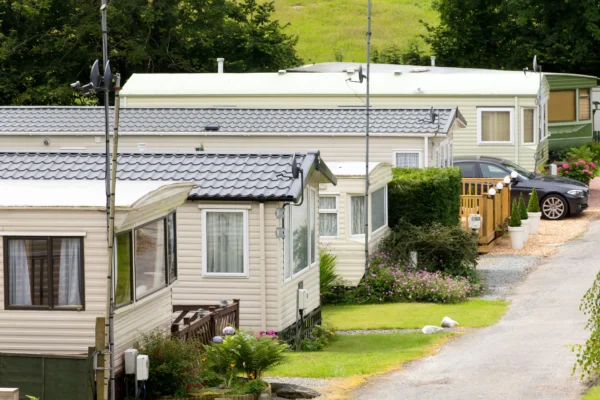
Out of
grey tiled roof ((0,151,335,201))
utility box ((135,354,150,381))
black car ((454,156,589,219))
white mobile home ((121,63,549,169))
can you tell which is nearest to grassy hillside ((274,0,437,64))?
white mobile home ((121,63,549,169))

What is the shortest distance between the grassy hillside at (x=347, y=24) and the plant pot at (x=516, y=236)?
148 ft

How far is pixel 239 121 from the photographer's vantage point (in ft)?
86.4

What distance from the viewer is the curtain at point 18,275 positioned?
11570mm

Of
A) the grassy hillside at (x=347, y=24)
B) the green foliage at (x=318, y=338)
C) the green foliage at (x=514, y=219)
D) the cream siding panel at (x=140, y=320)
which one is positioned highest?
the grassy hillside at (x=347, y=24)

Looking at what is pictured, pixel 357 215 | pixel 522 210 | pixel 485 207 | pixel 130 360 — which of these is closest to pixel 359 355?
pixel 130 360

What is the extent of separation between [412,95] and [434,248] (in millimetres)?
11785

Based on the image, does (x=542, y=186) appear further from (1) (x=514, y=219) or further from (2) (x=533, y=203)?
(1) (x=514, y=219)

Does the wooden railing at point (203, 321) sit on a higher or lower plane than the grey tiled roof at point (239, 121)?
lower

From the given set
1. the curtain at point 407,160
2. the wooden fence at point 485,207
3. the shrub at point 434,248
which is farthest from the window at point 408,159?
the shrub at point 434,248

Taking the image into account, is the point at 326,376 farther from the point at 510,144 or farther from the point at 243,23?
the point at 243,23

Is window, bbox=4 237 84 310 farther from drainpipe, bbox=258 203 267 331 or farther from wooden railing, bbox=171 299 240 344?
drainpipe, bbox=258 203 267 331

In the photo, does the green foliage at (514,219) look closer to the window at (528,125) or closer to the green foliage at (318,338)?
the window at (528,125)

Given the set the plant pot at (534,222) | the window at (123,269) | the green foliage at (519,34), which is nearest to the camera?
the window at (123,269)

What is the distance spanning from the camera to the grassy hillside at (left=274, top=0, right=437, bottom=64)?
2899 inches
